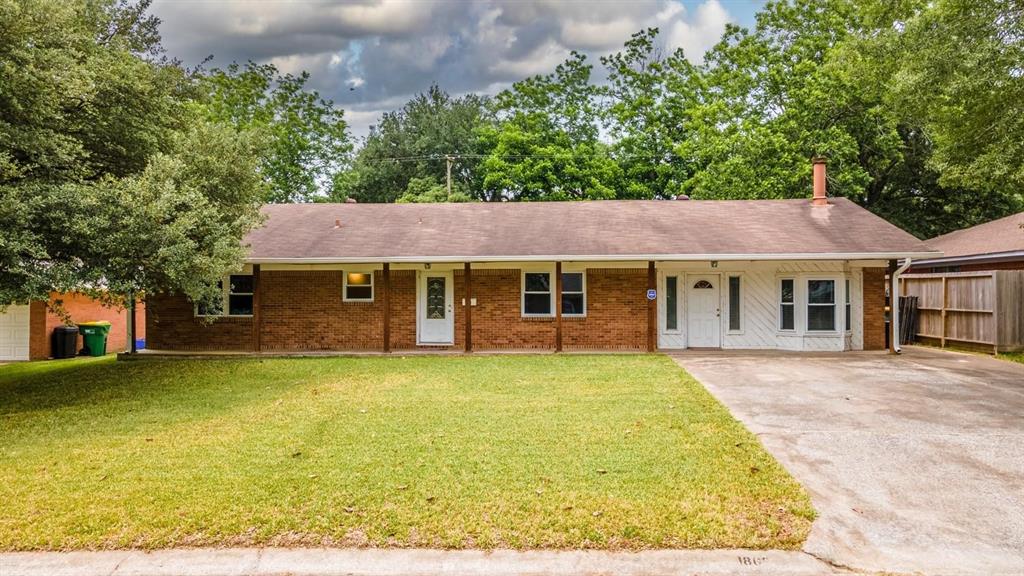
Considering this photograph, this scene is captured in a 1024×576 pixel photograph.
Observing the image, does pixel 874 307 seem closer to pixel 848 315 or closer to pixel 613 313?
pixel 848 315

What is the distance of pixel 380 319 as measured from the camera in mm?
15727

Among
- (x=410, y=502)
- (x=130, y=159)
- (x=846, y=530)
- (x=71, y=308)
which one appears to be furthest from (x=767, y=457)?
(x=71, y=308)

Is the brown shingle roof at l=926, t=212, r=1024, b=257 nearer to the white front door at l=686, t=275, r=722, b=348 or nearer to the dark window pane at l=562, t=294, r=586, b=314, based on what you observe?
the white front door at l=686, t=275, r=722, b=348

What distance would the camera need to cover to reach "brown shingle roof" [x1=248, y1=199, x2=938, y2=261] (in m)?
14.6

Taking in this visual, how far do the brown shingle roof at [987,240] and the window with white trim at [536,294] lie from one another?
1170cm

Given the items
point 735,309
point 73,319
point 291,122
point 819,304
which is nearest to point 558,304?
point 735,309

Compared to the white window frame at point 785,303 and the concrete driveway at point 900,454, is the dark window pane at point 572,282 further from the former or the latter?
the white window frame at point 785,303

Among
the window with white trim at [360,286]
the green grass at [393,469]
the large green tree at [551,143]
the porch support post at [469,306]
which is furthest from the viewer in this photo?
the large green tree at [551,143]

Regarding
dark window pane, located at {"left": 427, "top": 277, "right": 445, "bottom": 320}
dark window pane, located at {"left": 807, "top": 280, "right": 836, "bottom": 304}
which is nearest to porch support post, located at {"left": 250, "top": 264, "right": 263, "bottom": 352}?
dark window pane, located at {"left": 427, "top": 277, "right": 445, "bottom": 320}

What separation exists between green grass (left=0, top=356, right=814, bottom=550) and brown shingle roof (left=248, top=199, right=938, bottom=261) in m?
5.22

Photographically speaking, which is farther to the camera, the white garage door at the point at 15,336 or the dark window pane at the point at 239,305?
the white garage door at the point at 15,336

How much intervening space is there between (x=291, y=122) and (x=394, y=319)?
25.1m

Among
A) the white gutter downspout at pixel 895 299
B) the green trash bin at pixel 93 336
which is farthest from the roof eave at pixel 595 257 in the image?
the green trash bin at pixel 93 336

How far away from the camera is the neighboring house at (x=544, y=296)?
15062mm
